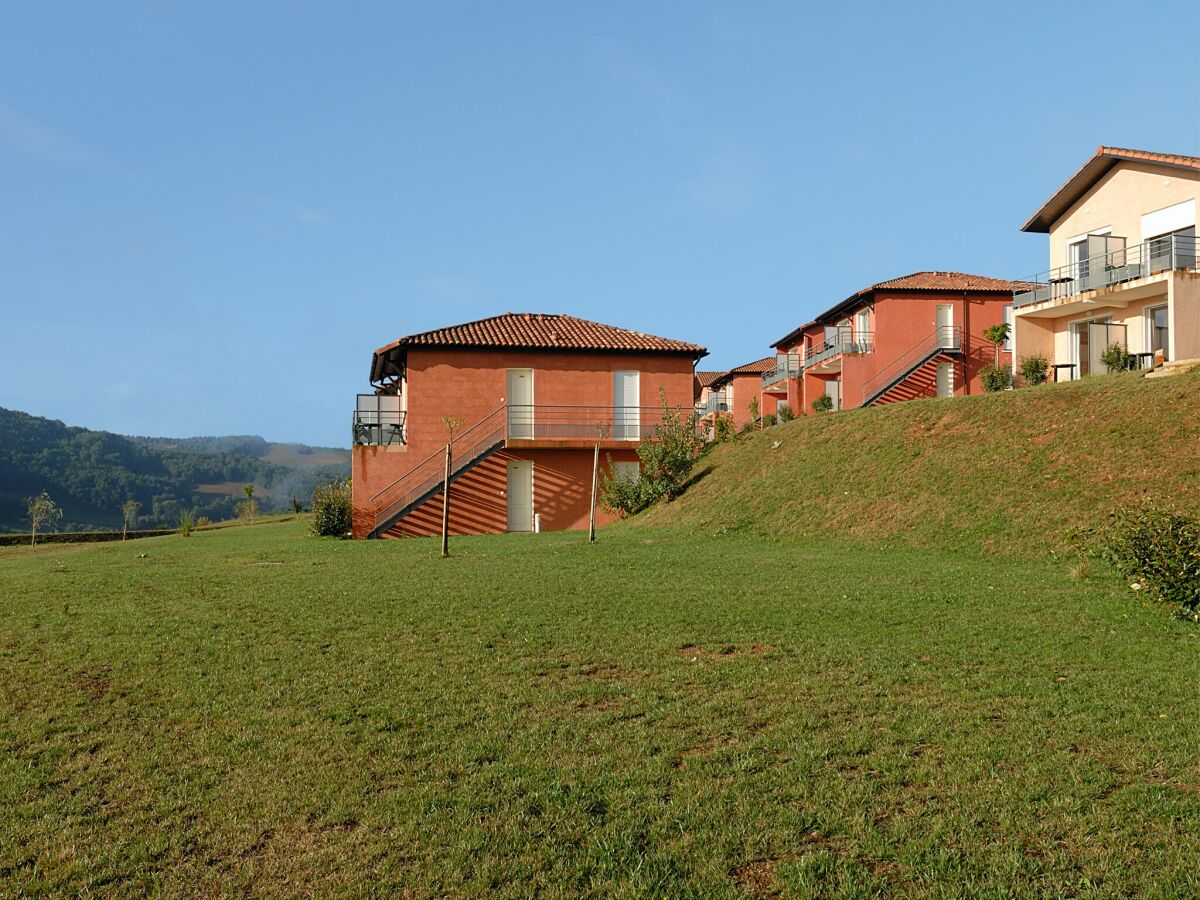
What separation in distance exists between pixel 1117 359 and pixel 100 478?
12390cm

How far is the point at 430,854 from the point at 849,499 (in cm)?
1892

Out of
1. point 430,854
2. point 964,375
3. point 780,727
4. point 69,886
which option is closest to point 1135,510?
point 780,727

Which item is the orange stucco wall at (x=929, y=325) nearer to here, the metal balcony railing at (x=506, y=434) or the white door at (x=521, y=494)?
the metal balcony railing at (x=506, y=434)

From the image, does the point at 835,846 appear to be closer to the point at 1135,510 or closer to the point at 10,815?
the point at 10,815

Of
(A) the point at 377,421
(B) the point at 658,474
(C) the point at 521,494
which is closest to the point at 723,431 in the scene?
(B) the point at 658,474

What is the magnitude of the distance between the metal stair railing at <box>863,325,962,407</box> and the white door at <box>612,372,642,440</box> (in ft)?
41.1

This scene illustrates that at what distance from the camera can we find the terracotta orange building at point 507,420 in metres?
30.3

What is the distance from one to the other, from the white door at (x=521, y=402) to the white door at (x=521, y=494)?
1.07 metres

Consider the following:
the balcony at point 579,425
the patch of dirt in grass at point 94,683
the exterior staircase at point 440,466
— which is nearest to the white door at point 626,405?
the balcony at point 579,425

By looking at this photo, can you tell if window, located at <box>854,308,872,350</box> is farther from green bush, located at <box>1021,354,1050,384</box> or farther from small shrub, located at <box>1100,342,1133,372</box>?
small shrub, located at <box>1100,342,1133,372</box>

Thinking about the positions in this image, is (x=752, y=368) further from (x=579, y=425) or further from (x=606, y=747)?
(x=606, y=747)

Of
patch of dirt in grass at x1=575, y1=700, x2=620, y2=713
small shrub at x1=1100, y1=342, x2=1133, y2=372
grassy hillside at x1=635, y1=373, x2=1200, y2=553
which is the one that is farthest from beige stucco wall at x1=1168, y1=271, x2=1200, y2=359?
patch of dirt in grass at x1=575, y1=700, x2=620, y2=713

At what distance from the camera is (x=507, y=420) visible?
31438 mm

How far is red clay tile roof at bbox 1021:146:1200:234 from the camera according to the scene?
2812 cm
